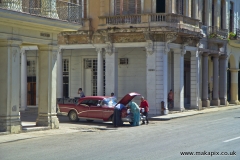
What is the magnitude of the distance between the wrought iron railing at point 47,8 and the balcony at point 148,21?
9.12m

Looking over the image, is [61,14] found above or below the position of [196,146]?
above

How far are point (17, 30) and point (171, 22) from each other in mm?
13881

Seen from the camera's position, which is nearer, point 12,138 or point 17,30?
point 12,138

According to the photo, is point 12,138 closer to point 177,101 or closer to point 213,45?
point 177,101

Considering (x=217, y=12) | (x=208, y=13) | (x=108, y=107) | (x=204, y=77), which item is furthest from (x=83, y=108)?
(x=217, y=12)

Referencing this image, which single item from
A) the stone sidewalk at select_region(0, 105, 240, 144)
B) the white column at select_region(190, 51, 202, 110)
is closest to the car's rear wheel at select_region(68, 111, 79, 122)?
the stone sidewalk at select_region(0, 105, 240, 144)

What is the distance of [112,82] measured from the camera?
3462 centimetres

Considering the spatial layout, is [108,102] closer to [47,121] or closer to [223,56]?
[47,121]

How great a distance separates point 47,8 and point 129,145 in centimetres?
807

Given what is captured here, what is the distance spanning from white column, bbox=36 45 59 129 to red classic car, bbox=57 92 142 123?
13.0 ft

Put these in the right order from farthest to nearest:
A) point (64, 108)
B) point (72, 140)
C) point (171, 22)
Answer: point (171, 22), point (64, 108), point (72, 140)

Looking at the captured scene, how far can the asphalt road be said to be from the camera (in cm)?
1455

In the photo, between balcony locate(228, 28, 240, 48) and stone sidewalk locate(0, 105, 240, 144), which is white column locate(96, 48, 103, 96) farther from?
balcony locate(228, 28, 240, 48)

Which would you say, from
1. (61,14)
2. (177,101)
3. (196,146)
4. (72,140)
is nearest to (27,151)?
(72,140)
